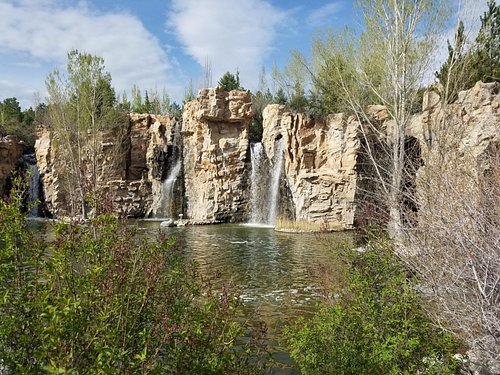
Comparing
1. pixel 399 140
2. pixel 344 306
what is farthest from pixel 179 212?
pixel 344 306

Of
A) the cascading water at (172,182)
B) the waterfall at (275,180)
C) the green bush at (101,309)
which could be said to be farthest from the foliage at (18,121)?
the green bush at (101,309)

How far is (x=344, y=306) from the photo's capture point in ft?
14.4

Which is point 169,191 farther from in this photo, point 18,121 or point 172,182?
point 18,121

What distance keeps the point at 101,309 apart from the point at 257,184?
22.1m

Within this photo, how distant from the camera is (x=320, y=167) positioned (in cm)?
2180

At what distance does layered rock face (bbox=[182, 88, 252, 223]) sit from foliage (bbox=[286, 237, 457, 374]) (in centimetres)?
2045

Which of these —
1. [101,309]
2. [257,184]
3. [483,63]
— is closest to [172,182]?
[257,184]

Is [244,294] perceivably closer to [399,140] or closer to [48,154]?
[399,140]

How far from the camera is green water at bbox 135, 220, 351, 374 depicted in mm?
7221

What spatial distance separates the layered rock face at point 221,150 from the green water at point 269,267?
15.3ft

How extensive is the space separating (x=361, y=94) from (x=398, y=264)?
15617mm

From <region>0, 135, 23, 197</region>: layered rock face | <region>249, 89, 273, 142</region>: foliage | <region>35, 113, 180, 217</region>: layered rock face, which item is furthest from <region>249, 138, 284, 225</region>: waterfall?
<region>0, 135, 23, 197</region>: layered rock face

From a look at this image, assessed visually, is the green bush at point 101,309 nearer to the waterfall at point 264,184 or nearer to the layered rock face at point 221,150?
the waterfall at point 264,184

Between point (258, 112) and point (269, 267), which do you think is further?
point (258, 112)
